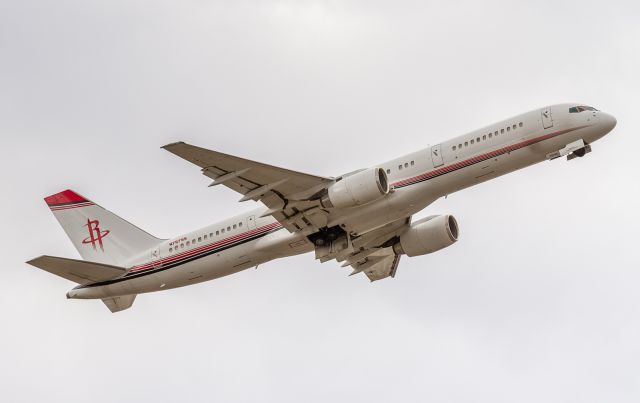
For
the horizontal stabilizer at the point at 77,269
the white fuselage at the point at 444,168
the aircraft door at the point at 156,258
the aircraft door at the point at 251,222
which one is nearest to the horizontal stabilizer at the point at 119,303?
the horizontal stabilizer at the point at 77,269

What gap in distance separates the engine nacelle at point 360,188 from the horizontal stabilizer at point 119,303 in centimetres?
1427

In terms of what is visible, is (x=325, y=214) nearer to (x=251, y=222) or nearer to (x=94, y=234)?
(x=251, y=222)

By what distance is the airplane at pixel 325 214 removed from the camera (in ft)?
160

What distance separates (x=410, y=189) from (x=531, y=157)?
19.1ft

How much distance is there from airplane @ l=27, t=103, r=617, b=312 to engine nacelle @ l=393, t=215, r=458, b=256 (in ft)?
0.18

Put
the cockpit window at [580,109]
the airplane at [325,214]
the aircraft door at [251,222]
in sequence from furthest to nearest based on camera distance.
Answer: the aircraft door at [251,222]
the cockpit window at [580,109]
the airplane at [325,214]

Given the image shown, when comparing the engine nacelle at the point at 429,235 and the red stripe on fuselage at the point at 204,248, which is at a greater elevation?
the red stripe on fuselage at the point at 204,248

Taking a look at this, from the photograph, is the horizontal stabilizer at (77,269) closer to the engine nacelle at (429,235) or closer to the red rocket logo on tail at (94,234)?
the red rocket logo on tail at (94,234)

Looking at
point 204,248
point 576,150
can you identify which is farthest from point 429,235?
point 204,248

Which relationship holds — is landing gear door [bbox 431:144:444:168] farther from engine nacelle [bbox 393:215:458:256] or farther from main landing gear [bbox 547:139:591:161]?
engine nacelle [bbox 393:215:458:256]

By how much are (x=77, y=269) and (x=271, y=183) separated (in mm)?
11659

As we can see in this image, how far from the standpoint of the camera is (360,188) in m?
48.1

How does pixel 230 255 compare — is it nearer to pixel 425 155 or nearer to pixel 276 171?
pixel 276 171

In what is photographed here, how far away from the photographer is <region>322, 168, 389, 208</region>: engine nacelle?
48031 mm
